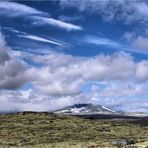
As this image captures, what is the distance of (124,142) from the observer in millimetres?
71688

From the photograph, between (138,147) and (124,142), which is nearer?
(138,147)

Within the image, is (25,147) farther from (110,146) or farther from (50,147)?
(110,146)

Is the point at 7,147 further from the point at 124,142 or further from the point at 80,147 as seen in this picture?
the point at 124,142

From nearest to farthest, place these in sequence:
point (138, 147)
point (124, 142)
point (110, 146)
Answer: point (138, 147) → point (110, 146) → point (124, 142)

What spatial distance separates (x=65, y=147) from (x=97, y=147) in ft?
26.1

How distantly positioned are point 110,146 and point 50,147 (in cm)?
1294

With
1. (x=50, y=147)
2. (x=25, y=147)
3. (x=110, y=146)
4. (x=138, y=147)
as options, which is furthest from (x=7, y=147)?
(x=138, y=147)

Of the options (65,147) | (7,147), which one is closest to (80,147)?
(65,147)

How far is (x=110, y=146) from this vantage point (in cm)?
6700

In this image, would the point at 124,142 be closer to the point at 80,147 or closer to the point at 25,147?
the point at 80,147

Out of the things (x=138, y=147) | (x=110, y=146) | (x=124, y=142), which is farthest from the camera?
(x=124, y=142)

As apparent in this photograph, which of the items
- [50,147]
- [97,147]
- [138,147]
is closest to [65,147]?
[50,147]

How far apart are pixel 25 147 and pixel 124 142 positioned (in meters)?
20.2

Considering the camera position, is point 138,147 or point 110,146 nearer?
point 138,147
